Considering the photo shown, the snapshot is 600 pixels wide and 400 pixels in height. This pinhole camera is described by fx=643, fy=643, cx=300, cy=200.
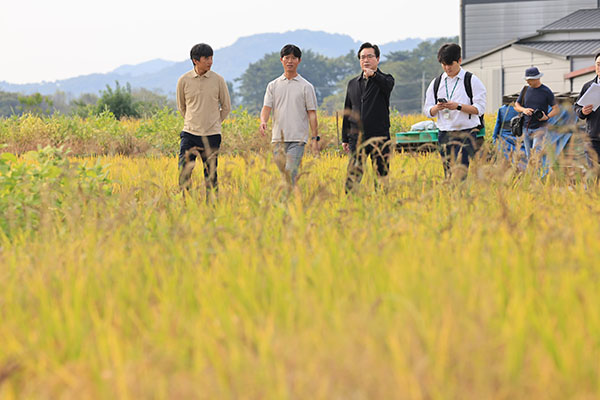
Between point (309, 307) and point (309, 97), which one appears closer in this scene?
point (309, 307)

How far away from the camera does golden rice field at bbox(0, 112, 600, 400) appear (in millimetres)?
1953

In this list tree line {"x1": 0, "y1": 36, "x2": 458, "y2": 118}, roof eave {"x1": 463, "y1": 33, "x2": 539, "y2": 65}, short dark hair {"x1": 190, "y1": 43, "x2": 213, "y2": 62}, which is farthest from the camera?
tree line {"x1": 0, "y1": 36, "x2": 458, "y2": 118}

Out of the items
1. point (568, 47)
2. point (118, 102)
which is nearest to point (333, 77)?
point (568, 47)

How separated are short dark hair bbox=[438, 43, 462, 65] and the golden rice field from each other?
228 centimetres

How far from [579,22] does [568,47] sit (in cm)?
305

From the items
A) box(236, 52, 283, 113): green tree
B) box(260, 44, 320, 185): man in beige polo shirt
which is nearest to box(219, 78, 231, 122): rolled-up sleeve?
box(260, 44, 320, 185): man in beige polo shirt

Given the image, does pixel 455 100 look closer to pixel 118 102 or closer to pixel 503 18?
pixel 118 102

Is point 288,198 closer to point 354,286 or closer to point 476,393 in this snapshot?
point 354,286

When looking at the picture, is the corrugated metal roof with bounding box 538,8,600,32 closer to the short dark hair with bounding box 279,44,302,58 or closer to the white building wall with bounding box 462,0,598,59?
the white building wall with bounding box 462,0,598,59

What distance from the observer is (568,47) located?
3341cm

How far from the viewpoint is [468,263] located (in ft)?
9.62

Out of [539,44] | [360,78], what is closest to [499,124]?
[360,78]

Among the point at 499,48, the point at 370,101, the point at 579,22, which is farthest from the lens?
the point at 579,22

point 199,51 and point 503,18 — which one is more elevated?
point 503,18
